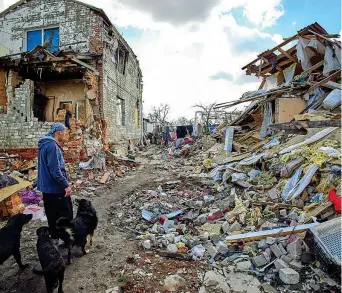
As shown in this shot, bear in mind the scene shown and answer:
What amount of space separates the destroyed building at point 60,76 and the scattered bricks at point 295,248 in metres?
7.81

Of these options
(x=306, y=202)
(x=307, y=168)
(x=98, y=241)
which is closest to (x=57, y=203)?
(x=98, y=241)

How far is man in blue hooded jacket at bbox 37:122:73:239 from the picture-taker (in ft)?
10.3

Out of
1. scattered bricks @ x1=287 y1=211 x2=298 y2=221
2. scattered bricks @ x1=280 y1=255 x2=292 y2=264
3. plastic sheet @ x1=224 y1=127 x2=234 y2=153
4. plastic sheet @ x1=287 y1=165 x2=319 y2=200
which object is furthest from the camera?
plastic sheet @ x1=224 y1=127 x2=234 y2=153

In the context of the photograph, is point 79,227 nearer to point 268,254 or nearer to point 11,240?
point 11,240

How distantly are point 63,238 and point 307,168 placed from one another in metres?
4.24

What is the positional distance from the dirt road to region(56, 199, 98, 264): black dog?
222 millimetres

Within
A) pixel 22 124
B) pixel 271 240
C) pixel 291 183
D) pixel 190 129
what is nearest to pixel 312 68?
pixel 291 183

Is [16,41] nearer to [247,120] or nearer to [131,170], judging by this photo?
[131,170]

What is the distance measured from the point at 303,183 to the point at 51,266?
4056 millimetres

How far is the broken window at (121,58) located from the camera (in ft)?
42.2

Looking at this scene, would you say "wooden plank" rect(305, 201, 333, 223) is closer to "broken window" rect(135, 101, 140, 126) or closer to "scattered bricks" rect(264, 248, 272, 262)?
"scattered bricks" rect(264, 248, 272, 262)

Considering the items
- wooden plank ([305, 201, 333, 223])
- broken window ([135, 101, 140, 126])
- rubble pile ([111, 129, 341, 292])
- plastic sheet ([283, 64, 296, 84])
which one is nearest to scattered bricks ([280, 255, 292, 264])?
rubble pile ([111, 129, 341, 292])

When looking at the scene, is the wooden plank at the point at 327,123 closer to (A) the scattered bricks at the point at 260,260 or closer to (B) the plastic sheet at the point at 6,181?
(A) the scattered bricks at the point at 260,260

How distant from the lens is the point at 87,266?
3148 mm
